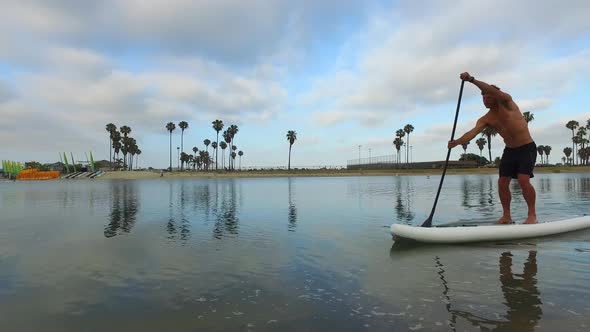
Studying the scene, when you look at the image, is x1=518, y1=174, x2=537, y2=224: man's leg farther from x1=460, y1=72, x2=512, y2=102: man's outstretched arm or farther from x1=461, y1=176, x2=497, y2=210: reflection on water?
x1=461, y1=176, x2=497, y2=210: reflection on water

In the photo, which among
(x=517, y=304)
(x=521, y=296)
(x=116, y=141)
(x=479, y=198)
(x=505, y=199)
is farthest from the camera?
(x=116, y=141)

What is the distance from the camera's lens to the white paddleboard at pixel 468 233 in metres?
9.25

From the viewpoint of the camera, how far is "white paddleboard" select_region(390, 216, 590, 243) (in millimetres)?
9250

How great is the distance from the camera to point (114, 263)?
859 centimetres

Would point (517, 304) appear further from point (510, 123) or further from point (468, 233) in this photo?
point (510, 123)

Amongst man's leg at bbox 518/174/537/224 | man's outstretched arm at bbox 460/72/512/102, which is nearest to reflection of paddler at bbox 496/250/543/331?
man's leg at bbox 518/174/537/224

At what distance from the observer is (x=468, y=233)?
30.6 ft

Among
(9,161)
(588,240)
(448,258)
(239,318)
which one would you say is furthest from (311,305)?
(9,161)

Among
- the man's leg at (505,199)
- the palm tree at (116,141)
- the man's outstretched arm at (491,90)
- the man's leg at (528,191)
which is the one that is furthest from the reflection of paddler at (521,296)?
the palm tree at (116,141)

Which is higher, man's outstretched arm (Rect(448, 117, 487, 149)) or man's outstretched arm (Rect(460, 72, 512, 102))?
man's outstretched arm (Rect(460, 72, 512, 102))

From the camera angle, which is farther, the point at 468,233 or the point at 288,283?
the point at 468,233

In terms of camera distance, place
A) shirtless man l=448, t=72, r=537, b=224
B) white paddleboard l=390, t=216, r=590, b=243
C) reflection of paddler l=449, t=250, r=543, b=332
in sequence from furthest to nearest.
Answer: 1. shirtless man l=448, t=72, r=537, b=224
2. white paddleboard l=390, t=216, r=590, b=243
3. reflection of paddler l=449, t=250, r=543, b=332

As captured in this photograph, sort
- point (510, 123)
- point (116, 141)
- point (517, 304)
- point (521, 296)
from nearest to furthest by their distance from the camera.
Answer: point (517, 304) < point (521, 296) < point (510, 123) < point (116, 141)

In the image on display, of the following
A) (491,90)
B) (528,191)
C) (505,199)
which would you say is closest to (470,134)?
(491,90)
